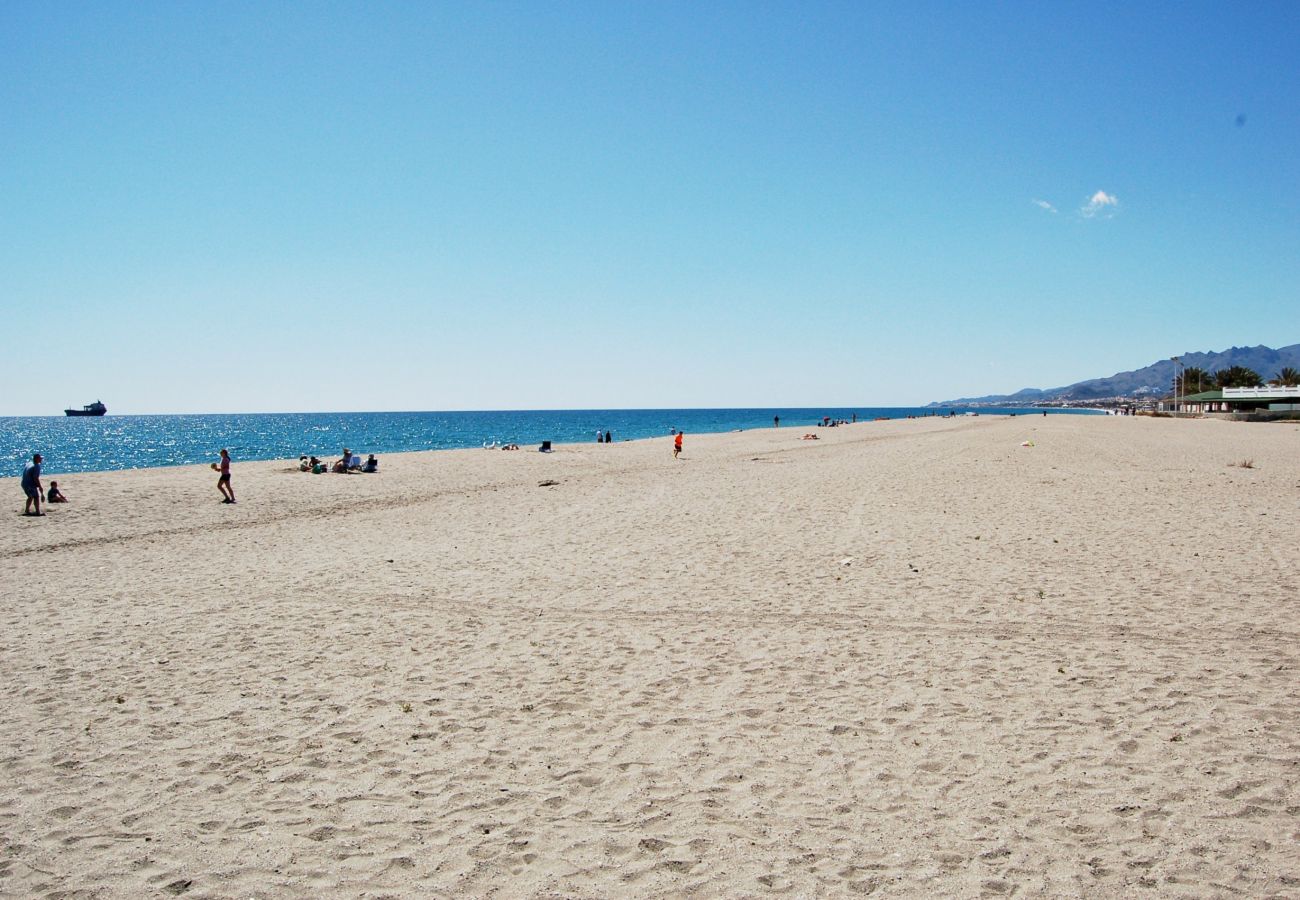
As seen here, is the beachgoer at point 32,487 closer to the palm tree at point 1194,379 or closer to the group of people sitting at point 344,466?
the group of people sitting at point 344,466

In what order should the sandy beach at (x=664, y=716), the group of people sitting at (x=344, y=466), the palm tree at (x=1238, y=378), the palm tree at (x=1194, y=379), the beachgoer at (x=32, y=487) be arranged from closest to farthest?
the sandy beach at (x=664, y=716), the beachgoer at (x=32, y=487), the group of people sitting at (x=344, y=466), the palm tree at (x=1238, y=378), the palm tree at (x=1194, y=379)

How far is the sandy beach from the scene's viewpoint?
4516 mm

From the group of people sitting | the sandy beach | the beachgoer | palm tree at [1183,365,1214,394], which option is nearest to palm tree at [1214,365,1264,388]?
palm tree at [1183,365,1214,394]

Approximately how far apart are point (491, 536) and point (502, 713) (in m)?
9.63

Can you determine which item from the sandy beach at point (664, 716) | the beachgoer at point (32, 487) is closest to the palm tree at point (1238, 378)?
the sandy beach at point (664, 716)

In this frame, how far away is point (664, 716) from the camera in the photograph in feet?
21.6

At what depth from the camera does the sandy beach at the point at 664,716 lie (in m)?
4.52

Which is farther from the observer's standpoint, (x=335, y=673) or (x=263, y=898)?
(x=335, y=673)

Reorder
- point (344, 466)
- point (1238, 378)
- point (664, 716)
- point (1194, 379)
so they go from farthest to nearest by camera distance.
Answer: point (1194, 379) → point (1238, 378) → point (344, 466) → point (664, 716)

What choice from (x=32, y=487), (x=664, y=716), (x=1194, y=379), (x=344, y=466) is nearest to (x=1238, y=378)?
(x=1194, y=379)

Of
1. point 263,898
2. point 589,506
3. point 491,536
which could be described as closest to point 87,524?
point 491,536

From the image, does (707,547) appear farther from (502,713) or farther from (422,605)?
(502,713)

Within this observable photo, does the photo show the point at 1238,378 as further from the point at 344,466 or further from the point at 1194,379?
the point at 344,466

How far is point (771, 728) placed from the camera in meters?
6.33
